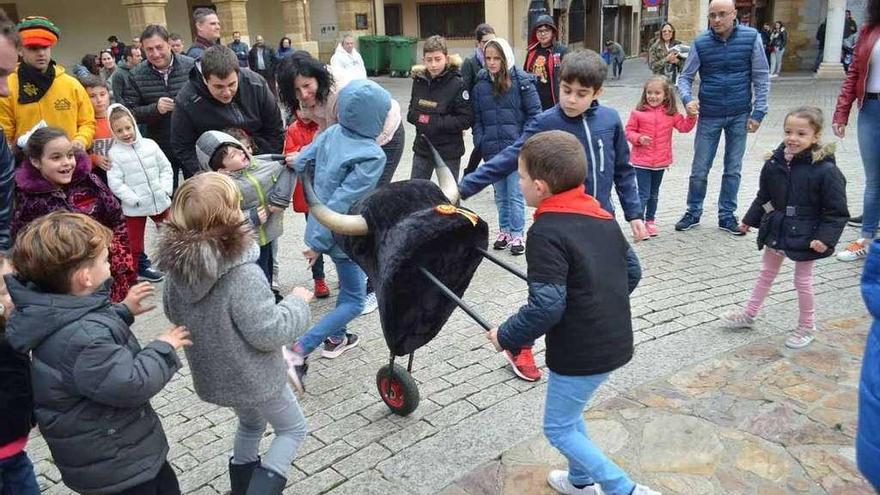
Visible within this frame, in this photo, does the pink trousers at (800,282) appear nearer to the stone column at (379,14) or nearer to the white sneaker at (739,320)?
the white sneaker at (739,320)

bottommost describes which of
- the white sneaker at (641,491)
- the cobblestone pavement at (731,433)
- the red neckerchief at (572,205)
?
the cobblestone pavement at (731,433)

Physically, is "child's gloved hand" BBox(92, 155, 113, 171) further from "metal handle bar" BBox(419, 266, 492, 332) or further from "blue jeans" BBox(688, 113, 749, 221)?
"blue jeans" BBox(688, 113, 749, 221)

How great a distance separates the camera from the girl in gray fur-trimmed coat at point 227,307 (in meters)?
2.59

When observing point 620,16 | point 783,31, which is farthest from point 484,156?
point 620,16

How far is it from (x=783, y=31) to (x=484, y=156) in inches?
755

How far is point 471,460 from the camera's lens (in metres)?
3.43

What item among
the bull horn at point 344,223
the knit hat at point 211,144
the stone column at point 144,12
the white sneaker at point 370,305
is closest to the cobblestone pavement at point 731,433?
the bull horn at point 344,223

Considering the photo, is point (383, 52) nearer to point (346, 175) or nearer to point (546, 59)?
point (546, 59)

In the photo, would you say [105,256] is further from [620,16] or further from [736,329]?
[620,16]

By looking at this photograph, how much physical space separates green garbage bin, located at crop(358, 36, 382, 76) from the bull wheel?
79.8ft

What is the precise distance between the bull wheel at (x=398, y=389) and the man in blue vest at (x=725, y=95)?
13.7 feet

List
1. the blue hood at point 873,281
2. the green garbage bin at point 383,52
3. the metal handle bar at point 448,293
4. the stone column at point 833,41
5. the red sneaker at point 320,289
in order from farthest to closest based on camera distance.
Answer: the green garbage bin at point 383,52, the stone column at point 833,41, the red sneaker at point 320,289, the metal handle bar at point 448,293, the blue hood at point 873,281

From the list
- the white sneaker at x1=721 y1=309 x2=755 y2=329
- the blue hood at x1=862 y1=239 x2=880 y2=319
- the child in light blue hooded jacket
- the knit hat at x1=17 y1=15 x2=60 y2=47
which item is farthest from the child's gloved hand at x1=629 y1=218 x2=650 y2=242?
the knit hat at x1=17 y1=15 x2=60 y2=47

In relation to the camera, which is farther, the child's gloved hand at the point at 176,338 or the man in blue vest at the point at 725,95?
the man in blue vest at the point at 725,95
